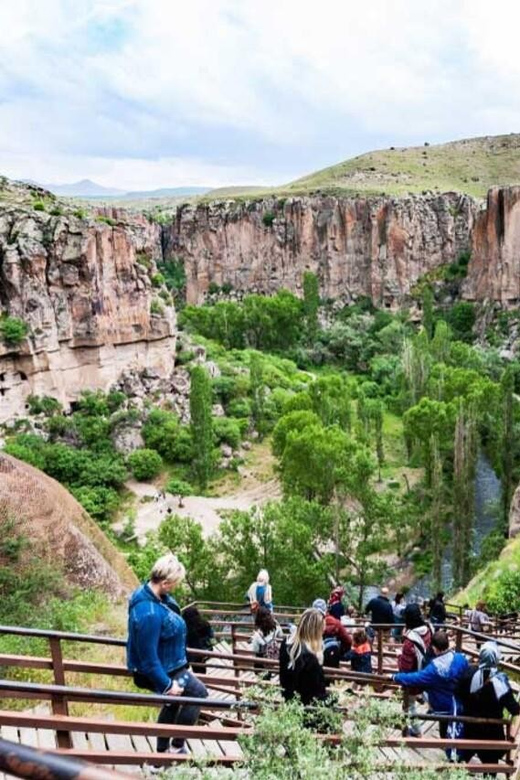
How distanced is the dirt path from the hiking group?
29470mm

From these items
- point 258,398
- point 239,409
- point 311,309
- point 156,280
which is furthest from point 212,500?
point 311,309

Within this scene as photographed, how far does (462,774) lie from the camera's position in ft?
16.0

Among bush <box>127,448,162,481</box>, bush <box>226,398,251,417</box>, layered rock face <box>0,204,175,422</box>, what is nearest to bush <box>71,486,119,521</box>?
bush <box>127,448,162,481</box>

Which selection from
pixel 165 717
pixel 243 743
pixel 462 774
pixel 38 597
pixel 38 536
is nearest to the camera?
pixel 243 743

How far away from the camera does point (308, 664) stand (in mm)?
5680

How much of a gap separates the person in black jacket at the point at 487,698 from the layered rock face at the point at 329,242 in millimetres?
87973

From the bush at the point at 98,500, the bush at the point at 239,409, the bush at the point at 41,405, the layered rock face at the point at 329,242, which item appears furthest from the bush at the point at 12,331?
the layered rock face at the point at 329,242

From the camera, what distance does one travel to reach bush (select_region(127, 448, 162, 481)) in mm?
45281

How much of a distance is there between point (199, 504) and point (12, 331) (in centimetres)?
1712

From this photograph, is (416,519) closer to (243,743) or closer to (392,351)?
(243,743)

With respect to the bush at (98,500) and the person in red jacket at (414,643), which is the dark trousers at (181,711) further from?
the bush at (98,500)

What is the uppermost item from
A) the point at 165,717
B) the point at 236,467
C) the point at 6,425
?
the point at 165,717

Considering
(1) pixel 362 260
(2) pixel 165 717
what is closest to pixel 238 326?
(1) pixel 362 260

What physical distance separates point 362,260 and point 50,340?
185 feet
